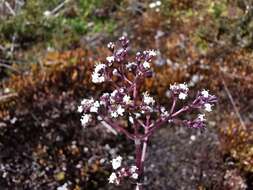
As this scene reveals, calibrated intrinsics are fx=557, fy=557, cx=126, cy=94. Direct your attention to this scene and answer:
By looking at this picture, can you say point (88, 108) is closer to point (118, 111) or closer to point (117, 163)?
point (118, 111)

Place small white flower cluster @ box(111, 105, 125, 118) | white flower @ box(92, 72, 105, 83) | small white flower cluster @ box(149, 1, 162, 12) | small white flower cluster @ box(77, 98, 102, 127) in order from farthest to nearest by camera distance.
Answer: small white flower cluster @ box(149, 1, 162, 12) < white flower @ box(92, 72, 105, 83) < small white flower cluster @ box(77, 98, 102, 127) < small white flower cluster @ box(111, 105, 125, 118)

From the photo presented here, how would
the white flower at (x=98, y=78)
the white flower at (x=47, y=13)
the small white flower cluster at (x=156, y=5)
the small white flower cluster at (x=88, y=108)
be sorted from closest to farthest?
the small white flower cluster at (x=88, y=108)
the white flower at (x=98, y=78)
the white flower at (x=47, y=13)
the small white flower cluster at (x=156, y=5)

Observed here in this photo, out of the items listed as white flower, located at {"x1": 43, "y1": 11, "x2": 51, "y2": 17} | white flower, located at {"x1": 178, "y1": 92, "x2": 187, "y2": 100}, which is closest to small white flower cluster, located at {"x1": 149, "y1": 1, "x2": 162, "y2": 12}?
white flower, located at {"x1": 43, "y1": 11, "x2": 51, "y2": 17}

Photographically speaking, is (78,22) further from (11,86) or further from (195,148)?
(195,148)

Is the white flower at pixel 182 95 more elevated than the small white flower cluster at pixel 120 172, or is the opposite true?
the white flower at pixel 182 95

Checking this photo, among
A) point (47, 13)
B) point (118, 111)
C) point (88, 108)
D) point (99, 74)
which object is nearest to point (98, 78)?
point (99, 74)

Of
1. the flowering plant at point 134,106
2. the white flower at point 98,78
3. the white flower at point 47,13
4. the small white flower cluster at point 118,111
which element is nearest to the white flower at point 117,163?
the flowering plant at point 134,106

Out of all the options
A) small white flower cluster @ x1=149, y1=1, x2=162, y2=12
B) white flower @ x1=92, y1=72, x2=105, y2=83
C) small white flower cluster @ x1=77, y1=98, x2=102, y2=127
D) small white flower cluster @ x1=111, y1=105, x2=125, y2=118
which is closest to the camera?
small white flower cluster @ x1=111, y1=105, x2=125, y2=118

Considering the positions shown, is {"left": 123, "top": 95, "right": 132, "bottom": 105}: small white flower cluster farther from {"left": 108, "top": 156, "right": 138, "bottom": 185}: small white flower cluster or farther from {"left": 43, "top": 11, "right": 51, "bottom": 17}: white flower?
{"left": 43, "top": 11, "right": 51, "bottom": 17}: white flower

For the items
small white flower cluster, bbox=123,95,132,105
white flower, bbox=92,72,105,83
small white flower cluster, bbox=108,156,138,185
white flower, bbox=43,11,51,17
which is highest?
white flower, bbox=43,11,51,17

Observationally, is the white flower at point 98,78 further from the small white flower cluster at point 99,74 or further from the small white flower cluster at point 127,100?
the small white flower cluster at point 127,100

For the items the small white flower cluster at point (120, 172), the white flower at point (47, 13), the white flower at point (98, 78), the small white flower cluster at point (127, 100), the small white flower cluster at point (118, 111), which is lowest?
the small white flower cluster at point (120, 172)
